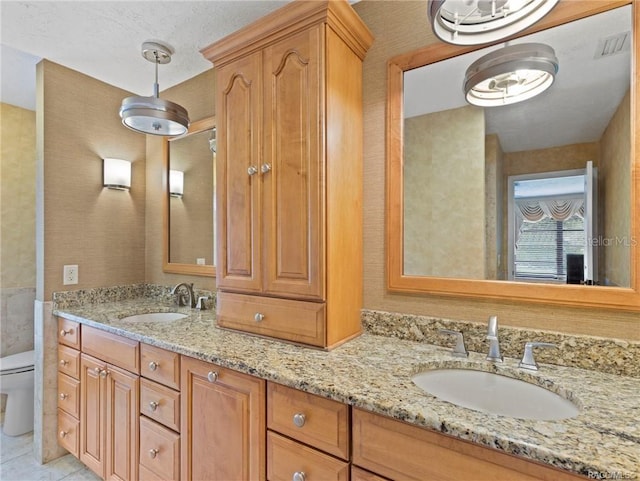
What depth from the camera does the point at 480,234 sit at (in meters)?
1.30

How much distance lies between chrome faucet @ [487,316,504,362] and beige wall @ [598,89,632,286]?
1.21ft

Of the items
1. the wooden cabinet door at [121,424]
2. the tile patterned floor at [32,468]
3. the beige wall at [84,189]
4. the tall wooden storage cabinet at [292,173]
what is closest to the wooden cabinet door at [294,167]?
the tall wooden storage cabinet at [292,173]

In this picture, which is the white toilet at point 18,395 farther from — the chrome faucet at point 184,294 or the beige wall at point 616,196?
the beige wall at point 616,196

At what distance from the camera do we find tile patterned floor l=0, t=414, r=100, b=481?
1898 mm

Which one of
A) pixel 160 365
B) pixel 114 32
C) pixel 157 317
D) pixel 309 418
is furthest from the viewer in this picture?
pixel 157 317

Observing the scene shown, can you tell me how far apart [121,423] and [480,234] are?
6.22 feet

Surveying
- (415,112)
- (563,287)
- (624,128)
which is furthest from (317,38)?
(563,287)

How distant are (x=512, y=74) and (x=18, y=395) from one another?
341 cm

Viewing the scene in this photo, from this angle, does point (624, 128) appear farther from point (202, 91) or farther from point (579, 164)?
point (202, 91)

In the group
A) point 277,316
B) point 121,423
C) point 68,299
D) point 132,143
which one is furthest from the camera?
point 132,143

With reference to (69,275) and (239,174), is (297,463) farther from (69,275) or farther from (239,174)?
(69,275)

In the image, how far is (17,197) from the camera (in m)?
2.65

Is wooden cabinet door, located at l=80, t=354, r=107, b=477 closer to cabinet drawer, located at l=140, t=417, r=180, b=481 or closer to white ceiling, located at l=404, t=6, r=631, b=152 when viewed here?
cabinet drawer, located at l=140, t=417, r=180, b=481

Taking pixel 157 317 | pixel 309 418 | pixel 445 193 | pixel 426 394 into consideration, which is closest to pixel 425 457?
pixel 426 394
